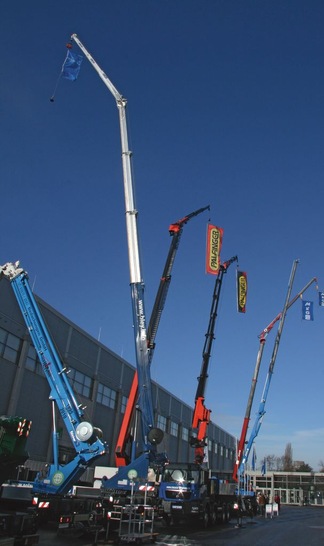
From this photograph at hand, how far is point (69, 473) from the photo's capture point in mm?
17906

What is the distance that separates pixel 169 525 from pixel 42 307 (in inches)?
705

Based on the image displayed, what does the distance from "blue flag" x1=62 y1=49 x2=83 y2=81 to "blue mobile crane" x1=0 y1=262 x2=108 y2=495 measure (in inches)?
412

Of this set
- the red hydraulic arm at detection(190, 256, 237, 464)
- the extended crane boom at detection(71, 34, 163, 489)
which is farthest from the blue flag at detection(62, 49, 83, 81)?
the red hydraulic arm at detection(190, 256, 237, 464)

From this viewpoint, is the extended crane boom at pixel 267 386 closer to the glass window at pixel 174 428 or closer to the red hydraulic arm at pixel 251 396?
the red hydraulic arm at pixel 251 396

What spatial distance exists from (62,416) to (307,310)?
2810 centimetres

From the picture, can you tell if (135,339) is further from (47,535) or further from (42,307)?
(42,307)

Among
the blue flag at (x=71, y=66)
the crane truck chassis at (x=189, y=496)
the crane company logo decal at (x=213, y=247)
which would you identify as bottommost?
the crane truck chassis at (x=189, y=496)

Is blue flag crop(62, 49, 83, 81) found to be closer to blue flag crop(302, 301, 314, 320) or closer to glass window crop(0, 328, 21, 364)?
glass window crop(0, 328, 21, 364)

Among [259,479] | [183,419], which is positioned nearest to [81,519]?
[183,419]

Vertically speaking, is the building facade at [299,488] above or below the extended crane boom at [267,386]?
below

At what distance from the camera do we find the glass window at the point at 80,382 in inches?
1522

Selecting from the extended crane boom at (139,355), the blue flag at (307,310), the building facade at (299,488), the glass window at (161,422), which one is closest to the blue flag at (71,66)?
the extended crane boom at (139,355)

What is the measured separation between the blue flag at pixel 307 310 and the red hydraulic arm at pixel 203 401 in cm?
1052

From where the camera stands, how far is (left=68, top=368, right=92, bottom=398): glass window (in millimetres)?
38656
